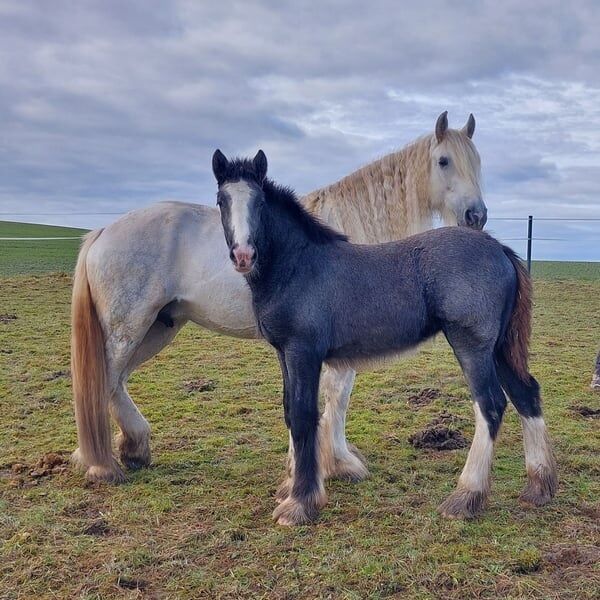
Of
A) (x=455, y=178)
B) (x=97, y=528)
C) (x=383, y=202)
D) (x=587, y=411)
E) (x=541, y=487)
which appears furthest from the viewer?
(x=587, y=411)

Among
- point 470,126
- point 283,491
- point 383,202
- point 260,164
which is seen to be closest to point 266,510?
point 283,491

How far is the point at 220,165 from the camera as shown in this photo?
126 inches

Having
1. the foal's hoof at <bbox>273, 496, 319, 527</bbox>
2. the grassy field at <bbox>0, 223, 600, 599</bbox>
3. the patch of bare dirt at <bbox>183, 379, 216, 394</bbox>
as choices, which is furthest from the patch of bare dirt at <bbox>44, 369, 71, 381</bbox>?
the foal's hoof at <bbox>273, 496, 319, 527</bbox>

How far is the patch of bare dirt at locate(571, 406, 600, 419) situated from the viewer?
506 cm

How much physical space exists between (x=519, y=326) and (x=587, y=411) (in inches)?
89.8

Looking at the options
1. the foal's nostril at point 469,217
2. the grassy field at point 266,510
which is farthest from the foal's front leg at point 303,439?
the foal's nostril at point 469,217

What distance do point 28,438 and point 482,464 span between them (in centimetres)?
343

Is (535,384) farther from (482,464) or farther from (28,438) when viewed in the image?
(28,438)

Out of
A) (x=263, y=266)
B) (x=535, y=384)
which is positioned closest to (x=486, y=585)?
(x=535, y=384)

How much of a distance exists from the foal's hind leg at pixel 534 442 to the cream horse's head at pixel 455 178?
121 centimetres

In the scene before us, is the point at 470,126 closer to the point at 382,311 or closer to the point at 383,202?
the point at 383,202

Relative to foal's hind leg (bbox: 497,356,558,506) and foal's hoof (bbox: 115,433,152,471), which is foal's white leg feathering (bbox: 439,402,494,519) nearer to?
foal's hind leg (bbox: 497,356,558,506)

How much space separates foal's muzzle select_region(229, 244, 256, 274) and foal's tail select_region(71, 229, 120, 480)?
5.05 feet

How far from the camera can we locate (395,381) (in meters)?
6.30
